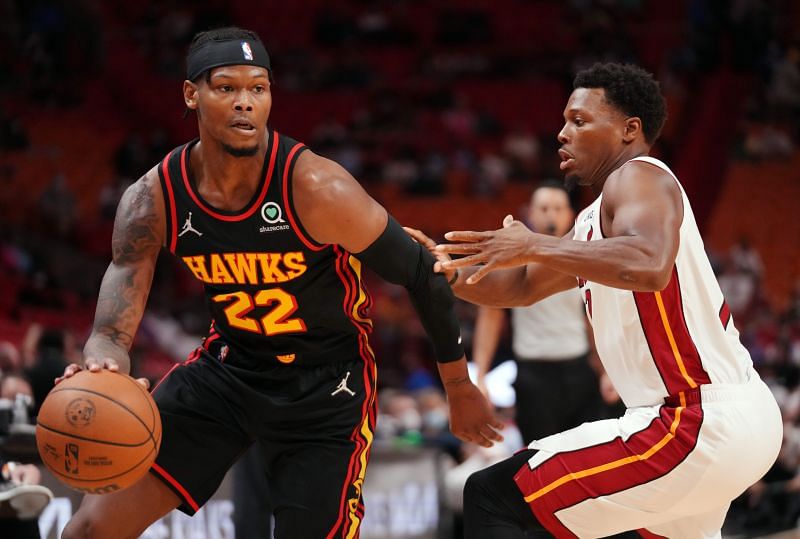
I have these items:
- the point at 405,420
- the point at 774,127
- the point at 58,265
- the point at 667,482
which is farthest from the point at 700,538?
the point at 774,127

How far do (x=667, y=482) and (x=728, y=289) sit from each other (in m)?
11.7

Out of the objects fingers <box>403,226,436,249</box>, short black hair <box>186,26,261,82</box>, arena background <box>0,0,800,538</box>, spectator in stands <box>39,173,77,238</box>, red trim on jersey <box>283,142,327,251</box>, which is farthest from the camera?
spectator in stands <box>39,173,77,238</box>

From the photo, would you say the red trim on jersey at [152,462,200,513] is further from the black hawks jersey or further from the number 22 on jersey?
the number 22 on jersey

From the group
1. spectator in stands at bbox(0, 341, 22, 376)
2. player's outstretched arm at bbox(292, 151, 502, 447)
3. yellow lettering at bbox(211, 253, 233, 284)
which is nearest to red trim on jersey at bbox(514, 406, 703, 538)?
player's outstretched arm at bbox(292, 151, 502, 447)

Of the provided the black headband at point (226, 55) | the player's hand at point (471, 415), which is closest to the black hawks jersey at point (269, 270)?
the black headband at point (226, 55)

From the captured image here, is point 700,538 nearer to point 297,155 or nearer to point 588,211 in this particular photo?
point 588,211

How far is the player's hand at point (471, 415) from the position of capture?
4.42 metres

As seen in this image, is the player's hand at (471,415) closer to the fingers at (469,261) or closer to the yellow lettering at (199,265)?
the fingers at (469,261)

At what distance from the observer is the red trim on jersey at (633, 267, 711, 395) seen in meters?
3.83

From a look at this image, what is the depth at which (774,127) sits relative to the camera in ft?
58.0

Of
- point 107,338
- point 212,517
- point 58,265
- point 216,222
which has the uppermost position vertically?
point 216,222

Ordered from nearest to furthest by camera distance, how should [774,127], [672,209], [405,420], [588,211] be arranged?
[672,209]
[588,211]
[405,420]
[774,127]

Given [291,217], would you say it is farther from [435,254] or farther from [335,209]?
[435,254]

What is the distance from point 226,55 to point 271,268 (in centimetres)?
77
